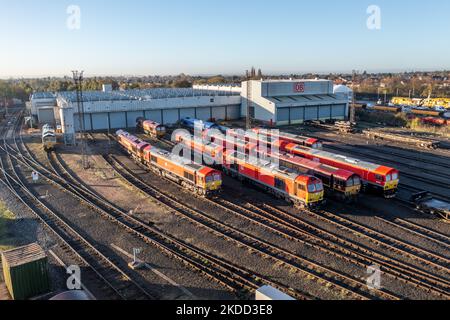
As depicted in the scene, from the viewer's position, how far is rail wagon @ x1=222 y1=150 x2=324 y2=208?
91.1 ft

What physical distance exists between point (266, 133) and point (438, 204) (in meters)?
23.2

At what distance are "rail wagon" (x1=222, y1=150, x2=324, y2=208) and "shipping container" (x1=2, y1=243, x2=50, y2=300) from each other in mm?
17976

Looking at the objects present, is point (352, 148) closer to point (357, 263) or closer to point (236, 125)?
point (236, 125)

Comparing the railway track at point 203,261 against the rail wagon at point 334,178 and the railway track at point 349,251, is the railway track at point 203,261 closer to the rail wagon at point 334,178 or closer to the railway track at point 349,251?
the railway track at point 349,251

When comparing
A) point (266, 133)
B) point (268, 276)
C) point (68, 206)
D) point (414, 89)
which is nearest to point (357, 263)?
point (268, 276)

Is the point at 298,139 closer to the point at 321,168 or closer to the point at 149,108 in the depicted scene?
the point at 321,168

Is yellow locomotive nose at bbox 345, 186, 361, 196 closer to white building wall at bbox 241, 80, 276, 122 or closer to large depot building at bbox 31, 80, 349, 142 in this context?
large depot building at bbox 31, 80, 349, 142

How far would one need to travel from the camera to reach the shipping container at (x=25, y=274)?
17047 mm

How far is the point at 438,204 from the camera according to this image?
2792 centimetres

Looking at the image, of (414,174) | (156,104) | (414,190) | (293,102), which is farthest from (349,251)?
(293,102)

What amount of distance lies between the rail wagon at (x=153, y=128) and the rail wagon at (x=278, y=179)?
2062 cm

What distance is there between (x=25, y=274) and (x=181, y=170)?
17033 millimetres

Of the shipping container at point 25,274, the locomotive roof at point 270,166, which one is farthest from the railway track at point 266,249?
the shipping container at point 25,274

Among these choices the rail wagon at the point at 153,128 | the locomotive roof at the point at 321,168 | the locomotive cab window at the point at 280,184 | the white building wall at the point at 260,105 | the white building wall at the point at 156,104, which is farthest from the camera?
the white building wall at the point at 260,105
